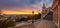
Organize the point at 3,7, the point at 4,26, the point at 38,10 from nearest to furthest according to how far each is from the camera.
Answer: the point at 4,26 < the point at 3,7 < the point at 38,10

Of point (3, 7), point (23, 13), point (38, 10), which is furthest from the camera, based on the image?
point (38, 10)

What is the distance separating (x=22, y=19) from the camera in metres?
6.49

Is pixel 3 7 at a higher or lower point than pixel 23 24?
higher

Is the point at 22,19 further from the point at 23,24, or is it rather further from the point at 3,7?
the point at 3,7

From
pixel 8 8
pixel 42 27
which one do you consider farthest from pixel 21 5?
pixel 42 27

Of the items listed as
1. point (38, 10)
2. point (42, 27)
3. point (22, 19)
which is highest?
point (38, 10)

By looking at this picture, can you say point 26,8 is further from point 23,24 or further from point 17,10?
point 23,24

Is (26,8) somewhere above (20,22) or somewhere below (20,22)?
above

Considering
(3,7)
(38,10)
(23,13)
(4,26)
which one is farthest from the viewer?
(38,10)

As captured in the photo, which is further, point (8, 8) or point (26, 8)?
point (26, 8)

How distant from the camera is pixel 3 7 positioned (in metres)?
6.34

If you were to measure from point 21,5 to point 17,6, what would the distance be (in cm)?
23

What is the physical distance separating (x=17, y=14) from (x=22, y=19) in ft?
1.20

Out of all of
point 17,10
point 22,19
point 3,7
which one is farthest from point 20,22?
point 3,7
